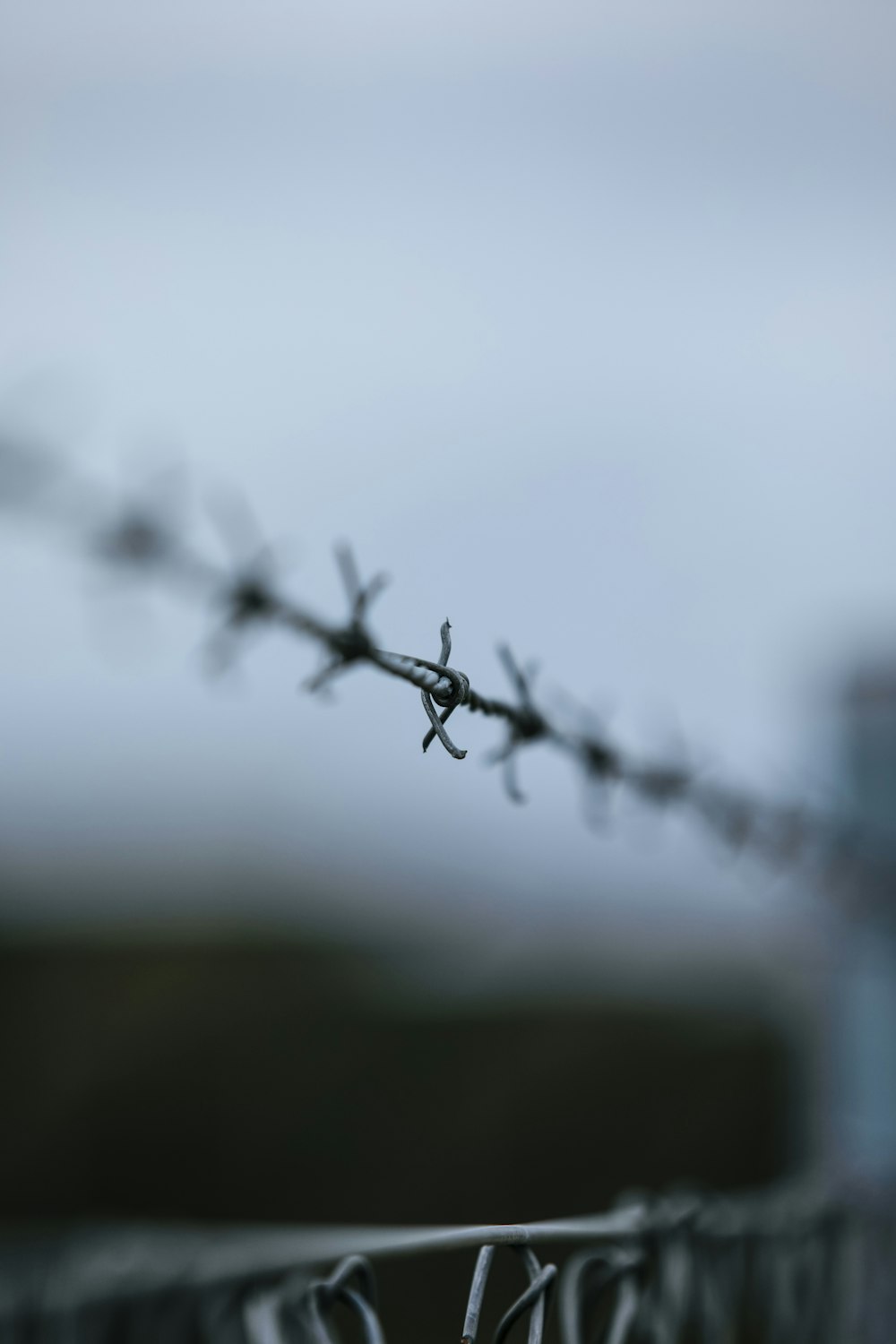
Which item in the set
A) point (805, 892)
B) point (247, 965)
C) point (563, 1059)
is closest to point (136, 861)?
point (247, 965)

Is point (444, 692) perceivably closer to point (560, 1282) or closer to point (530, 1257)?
point (530, 1257)

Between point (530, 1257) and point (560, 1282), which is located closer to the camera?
point (530, 1257)

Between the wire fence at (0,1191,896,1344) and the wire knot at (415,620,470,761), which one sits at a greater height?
the wire knot at (415,620,470,761)

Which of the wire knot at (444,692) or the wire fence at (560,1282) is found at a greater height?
the wire knot at (444,692)

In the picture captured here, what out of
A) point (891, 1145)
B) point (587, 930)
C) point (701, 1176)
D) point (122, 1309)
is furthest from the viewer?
point (587, 930)

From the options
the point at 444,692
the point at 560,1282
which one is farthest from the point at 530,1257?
the point at 560,1282

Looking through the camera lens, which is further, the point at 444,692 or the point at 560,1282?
the point at 560,1282

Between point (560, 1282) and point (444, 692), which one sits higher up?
point (444, 692)

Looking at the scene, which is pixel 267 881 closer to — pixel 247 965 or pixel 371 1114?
pixel 247 965
